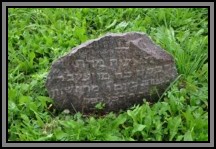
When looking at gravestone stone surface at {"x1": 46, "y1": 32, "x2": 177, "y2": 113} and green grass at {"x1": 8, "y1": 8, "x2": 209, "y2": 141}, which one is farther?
gravestone stone surface at {"x1": 46, "y1": 32, "x2": 177, "y2": 113}

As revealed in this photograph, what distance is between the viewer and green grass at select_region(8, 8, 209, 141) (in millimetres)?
3086

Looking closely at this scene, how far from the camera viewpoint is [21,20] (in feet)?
15.0

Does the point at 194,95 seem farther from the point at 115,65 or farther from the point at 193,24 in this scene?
the point at 193,24

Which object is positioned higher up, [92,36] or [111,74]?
[92,36]

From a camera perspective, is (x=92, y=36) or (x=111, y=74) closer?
(x=111, y=74)

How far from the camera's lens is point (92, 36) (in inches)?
167

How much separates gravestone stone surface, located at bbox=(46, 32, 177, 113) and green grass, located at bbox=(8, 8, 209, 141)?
0.32 feet

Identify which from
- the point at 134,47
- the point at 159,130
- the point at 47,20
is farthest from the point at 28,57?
the point at 159,130

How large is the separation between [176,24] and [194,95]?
1.24m

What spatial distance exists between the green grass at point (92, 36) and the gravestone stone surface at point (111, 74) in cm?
10

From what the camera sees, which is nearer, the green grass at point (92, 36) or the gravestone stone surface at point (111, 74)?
the green grass at point (92, 36)

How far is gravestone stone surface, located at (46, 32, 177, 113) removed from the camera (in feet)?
10.5

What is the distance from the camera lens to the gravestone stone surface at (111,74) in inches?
126

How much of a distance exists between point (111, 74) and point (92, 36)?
1037 mm
